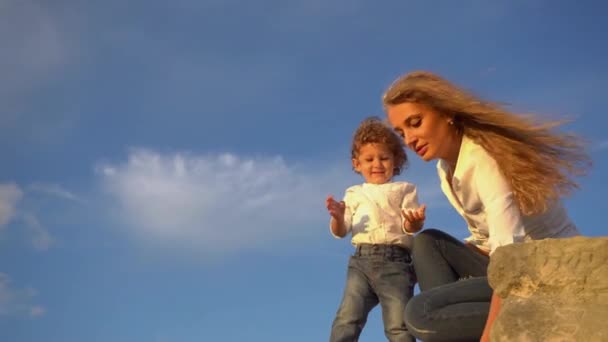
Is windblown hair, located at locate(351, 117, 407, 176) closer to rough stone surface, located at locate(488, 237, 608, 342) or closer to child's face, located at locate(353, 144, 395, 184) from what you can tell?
child's face, located at locate(353, 144, 395, 184)

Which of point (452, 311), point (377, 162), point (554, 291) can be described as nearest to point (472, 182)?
point (452, 311)

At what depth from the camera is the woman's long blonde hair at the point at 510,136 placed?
4000 mm

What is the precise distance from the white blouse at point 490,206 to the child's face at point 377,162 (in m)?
1.41

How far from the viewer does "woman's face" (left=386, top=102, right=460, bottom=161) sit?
14.2 ft

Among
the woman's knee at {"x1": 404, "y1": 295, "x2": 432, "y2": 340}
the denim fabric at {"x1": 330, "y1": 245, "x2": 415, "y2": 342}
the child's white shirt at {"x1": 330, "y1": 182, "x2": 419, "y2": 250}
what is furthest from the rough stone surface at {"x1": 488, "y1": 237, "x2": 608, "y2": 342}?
the child's white shirt at {"x1": 330, "y1": 182, "x2": 419, "y2": 250}

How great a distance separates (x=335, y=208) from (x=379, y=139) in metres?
0.78

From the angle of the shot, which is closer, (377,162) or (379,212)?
(379,212)

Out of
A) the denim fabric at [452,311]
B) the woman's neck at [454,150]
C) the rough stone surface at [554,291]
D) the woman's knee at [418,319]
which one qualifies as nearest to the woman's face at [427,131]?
the woman's neck at [454,150]

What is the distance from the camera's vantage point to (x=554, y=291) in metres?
3.15

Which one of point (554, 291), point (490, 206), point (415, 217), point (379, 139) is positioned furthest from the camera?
point (379, 139)

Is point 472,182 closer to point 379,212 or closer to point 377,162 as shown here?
point 379,212

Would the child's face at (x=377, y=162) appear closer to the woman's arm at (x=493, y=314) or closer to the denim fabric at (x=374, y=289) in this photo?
the denim fabric at (x=374, y=289)

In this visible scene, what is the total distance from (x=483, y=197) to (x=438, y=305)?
27.3 inches

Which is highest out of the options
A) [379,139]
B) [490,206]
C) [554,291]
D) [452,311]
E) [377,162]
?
[379,139]
